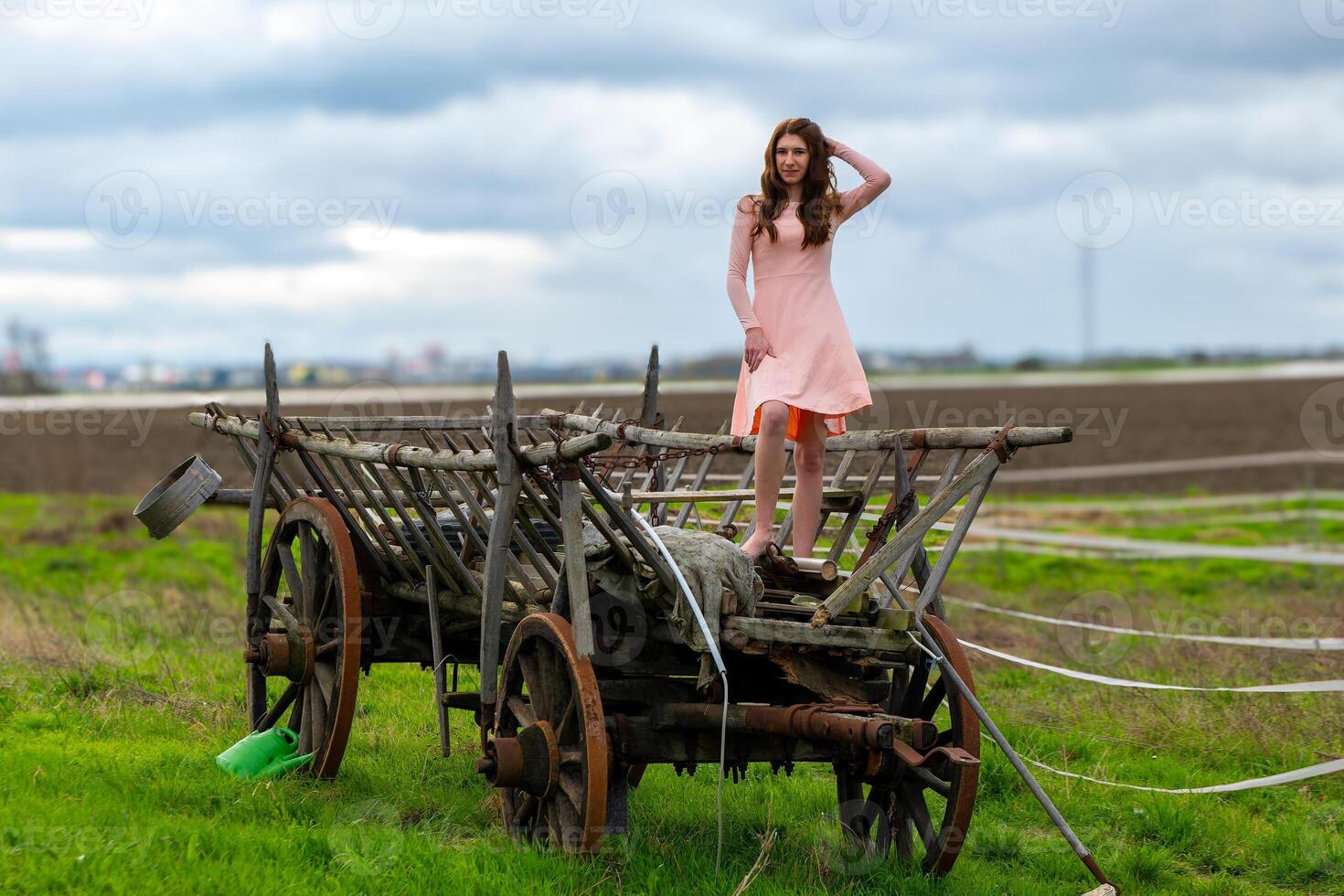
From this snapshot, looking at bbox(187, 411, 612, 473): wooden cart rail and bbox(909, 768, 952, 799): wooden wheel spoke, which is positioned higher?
bbox(187, 411, 612, 473): wooden cart rail

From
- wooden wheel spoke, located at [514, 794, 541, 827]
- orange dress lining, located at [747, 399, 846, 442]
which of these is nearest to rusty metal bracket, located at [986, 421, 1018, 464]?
orange dress lining, located at [747, 399, 846, 442]

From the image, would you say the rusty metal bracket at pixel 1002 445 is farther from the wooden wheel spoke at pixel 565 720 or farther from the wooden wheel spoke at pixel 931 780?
the wooden wheel spoke at pixel 565 720

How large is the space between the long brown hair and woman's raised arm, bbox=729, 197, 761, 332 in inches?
Result: 1.5

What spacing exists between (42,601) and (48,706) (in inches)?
256

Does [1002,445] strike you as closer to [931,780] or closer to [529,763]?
[931,780]

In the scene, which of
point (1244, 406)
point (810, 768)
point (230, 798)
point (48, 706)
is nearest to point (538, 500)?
point (230, 798)

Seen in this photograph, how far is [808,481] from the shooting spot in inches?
227

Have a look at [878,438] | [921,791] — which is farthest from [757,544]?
[921,791]

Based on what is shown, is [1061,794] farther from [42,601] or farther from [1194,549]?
[42,601]

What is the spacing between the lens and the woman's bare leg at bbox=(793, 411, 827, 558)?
5723mm

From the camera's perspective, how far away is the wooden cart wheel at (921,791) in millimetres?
5191

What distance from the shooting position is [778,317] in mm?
5703

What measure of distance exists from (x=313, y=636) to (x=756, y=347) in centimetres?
277
